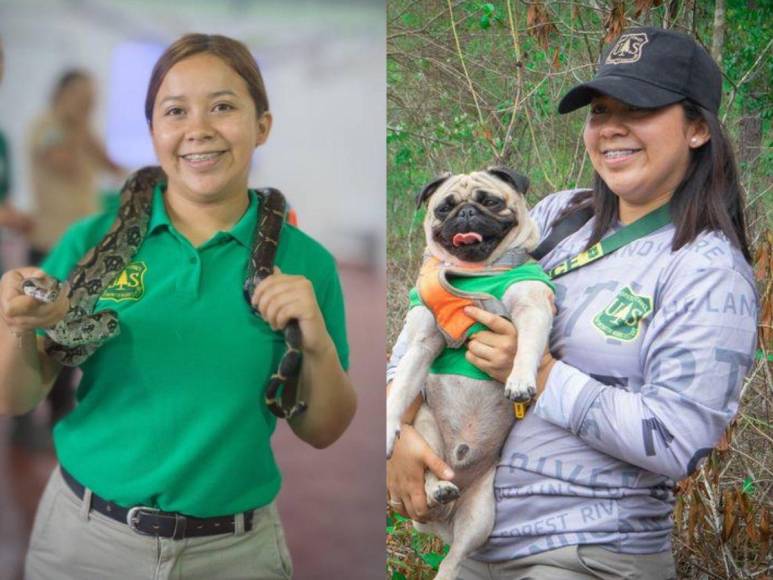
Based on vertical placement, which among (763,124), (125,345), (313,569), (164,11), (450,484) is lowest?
(313,569)

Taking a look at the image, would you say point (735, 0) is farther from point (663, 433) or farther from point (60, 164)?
point (60, 164)

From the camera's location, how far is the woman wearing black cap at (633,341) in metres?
2.35

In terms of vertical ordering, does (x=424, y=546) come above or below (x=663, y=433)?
below

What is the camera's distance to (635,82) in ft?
8.11

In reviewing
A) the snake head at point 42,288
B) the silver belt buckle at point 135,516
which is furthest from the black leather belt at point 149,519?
the snake head at point 42,288

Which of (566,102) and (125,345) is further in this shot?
(566,102)

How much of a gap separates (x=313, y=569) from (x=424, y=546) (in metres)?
0.33

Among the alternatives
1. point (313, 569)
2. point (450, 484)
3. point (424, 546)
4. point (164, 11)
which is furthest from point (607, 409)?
point (164, 11)

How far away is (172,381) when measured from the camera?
2.43 m

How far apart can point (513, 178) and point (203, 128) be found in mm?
841

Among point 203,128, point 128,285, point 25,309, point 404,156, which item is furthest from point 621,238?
point 25,309

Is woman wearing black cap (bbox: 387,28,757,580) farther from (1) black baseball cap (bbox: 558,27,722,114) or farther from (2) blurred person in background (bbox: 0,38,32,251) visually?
(2) blurred person in background (bbox: 0,38,32,251)

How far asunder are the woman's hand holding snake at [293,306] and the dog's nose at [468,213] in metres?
0.45

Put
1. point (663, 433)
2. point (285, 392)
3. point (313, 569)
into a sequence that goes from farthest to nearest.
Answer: point (313, 569) → point (285, 392) → point (663, 433)
